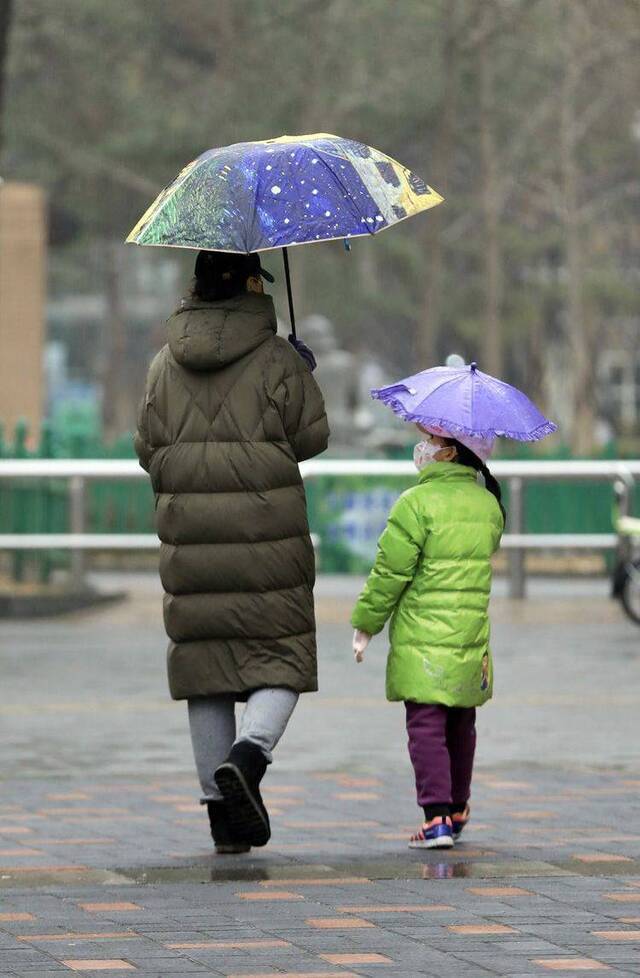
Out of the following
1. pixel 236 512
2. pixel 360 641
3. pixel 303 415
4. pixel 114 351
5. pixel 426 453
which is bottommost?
pixel 114 351

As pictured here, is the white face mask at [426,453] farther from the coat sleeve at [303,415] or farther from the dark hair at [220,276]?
the dark hair at [220,276]

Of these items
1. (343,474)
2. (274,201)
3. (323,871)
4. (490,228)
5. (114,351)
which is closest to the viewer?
(323,871)

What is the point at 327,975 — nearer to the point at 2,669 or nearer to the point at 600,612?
the point at 2,669

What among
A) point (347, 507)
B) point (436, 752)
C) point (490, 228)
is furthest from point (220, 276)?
point (490, 228)

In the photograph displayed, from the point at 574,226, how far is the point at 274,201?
35.3 metres

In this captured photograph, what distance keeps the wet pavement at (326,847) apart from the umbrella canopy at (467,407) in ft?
4.01

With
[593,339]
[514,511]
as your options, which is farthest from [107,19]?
[514,511]

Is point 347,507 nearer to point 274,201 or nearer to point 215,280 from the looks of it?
point 215,280

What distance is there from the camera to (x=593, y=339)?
59.0 m

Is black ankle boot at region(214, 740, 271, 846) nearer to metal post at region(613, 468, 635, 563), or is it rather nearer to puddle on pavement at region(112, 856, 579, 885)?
puddle on pavement at region(112, 856, 579, 885)

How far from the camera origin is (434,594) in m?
7.42

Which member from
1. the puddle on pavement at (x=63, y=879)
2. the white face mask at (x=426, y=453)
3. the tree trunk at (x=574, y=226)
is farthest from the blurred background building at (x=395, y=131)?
the puddle on pavement at (x=63, y=879)

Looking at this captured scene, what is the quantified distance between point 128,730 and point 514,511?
8.32 m

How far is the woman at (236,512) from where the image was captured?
7.20 metres
